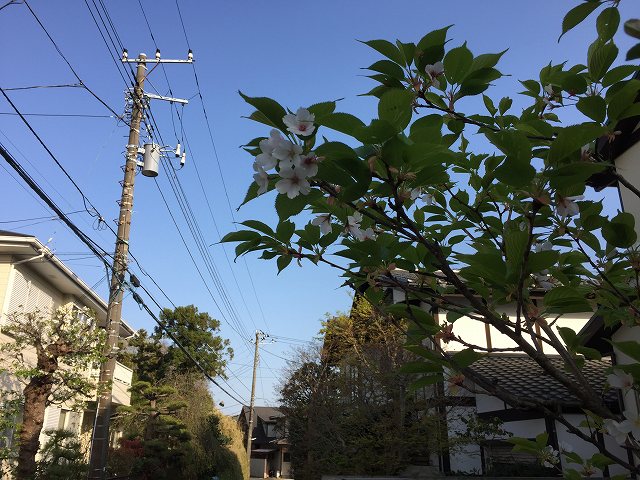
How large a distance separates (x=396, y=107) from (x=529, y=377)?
10.3 m

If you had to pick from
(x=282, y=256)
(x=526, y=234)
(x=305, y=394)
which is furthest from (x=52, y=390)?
(x=526, y=234)

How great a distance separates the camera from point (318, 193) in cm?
135

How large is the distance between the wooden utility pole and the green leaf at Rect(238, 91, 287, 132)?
8.92 meters

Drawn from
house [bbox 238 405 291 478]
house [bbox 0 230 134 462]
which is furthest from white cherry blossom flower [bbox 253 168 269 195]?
house [bbox 238 405 291 478]

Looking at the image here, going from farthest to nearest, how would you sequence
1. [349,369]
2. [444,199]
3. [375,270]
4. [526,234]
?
[349,369] < [444,199] < [375,270] < [526,234]

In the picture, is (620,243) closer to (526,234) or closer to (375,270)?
(526,234)

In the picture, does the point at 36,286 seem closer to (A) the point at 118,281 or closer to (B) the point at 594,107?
(A) the point at 118,281

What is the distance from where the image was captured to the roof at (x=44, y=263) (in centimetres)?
1154

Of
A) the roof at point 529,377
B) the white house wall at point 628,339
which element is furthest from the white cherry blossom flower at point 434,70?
the roof at point 529,377

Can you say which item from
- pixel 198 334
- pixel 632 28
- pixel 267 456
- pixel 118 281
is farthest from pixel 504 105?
pixel 267 456

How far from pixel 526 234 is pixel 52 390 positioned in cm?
1112

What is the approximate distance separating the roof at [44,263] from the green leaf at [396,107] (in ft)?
40.0

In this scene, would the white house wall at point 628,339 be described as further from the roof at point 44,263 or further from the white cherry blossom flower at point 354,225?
the roof at point 44,263

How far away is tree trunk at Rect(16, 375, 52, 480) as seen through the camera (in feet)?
31.1
